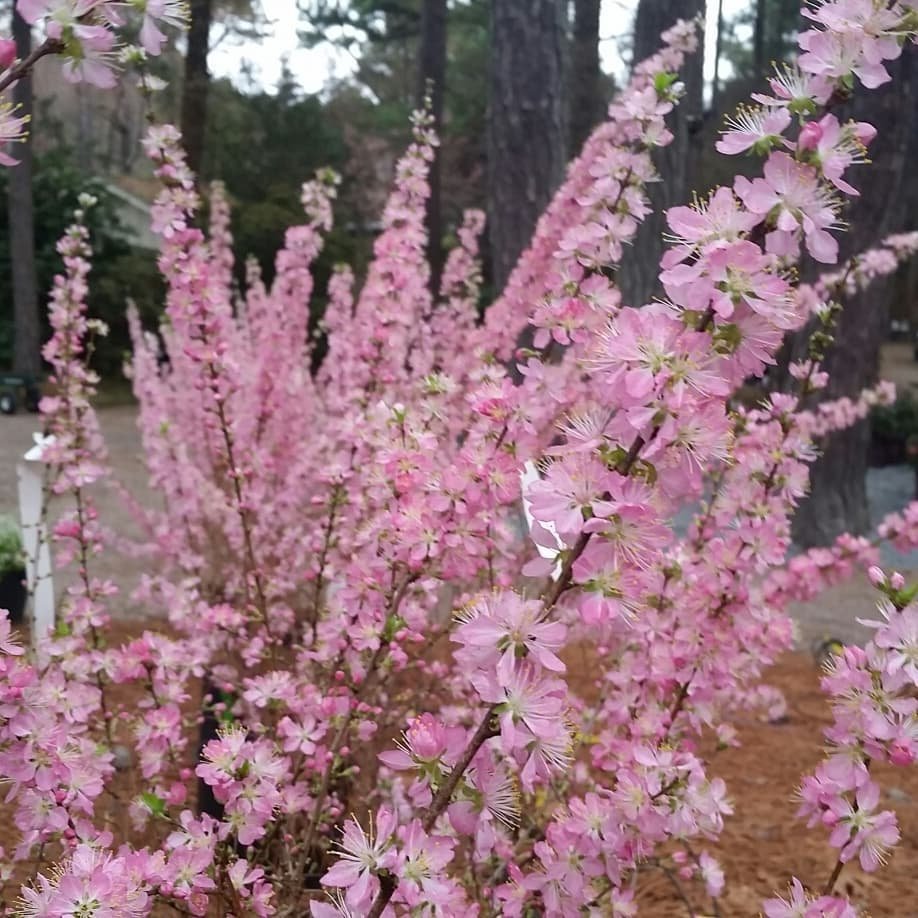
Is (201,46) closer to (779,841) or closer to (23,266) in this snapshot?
(23,266)

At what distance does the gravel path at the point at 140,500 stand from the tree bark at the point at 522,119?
7.99 feet

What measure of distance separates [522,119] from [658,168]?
151 cm

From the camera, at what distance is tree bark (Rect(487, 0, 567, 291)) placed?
177 inches

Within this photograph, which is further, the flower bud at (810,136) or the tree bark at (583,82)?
the tree bark at (583,82)

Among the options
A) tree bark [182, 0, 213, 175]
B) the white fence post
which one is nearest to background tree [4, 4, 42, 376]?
tree bark [182, 0, 213, 175]

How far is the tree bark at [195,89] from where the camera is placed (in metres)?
7.59

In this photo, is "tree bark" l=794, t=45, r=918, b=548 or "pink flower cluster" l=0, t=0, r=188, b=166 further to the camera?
"tree bark" l=794, t=45, r=918, b=548

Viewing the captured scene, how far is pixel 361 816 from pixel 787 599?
46.5 inches

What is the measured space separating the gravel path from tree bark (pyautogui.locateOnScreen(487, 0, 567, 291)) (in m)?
2.44

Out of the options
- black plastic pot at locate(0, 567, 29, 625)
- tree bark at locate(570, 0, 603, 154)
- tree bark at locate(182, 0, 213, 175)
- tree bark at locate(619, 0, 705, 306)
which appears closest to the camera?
tree bark at locate(619, 0, 705, 306)

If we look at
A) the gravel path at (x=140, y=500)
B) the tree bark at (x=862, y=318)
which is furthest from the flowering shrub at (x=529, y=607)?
the tree bark at (x=862, y=318)

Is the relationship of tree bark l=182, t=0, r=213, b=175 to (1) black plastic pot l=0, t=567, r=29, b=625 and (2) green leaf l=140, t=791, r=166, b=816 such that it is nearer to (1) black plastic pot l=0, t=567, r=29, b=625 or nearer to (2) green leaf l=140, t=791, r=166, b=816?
(1) black plastic pot l=0, t=567, r=29, b=625

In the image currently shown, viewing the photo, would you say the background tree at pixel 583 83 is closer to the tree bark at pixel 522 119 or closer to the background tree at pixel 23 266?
the tree bark at pixel 522 119

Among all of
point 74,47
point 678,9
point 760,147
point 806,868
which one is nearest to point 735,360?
point 760,147
